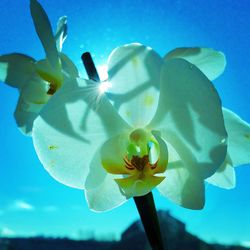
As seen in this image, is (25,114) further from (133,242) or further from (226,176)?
(133,242)

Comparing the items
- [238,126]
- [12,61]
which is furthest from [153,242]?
[12,61]

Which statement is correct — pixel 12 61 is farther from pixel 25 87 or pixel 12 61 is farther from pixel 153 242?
pixel 153 242

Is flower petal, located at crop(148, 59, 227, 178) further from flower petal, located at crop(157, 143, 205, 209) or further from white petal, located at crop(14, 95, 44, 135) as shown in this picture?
white petal, located at crop(14, 95, 44, 135)

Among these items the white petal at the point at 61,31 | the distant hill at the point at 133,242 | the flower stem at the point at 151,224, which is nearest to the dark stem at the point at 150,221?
the flower stem at the point at 151,224

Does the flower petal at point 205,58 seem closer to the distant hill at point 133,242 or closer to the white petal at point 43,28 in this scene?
the white petal at point 43,28

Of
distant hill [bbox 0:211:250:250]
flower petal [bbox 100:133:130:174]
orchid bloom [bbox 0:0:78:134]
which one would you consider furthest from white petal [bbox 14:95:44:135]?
distant hill [bbox 0:211:250:250]

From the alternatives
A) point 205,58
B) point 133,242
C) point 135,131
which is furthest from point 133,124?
point 133,242

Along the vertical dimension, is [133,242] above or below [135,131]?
above
